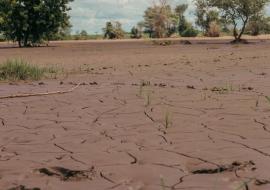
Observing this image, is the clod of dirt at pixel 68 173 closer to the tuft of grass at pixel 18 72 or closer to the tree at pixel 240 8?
the tuft of grass at pixel 18 72

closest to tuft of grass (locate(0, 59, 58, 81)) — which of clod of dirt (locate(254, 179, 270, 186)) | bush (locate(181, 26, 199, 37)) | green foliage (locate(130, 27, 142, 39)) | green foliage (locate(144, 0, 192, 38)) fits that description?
clod of dirt (locate(254, 179, 270, 186))

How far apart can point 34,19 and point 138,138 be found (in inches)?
1205

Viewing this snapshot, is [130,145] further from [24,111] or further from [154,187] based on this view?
[24,111]

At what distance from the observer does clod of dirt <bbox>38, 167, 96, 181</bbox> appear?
14.7 feet

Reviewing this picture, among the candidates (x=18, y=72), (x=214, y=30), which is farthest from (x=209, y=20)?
(x=18, y=72)

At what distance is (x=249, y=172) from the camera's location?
175 inches

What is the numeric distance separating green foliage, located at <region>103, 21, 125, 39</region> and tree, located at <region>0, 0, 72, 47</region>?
27.9 meters

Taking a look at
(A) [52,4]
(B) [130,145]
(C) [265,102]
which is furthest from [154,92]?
(A) [52,4]

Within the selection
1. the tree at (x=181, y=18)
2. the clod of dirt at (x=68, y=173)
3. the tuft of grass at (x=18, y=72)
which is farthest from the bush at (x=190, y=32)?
the clod of dirt at (x=68, y=173)

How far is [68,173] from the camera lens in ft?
15.0

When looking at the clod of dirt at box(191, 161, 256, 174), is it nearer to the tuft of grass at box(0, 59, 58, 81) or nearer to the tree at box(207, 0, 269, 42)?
the tuft of grass at box(0, 59, 58, 81)

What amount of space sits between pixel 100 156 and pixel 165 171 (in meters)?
0.80

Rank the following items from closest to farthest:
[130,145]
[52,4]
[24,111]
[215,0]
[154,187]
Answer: [154,187] → [130,145] → [24,111] → [52,4] → [215,0]

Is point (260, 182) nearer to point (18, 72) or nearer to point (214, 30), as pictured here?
point (18, 72)
